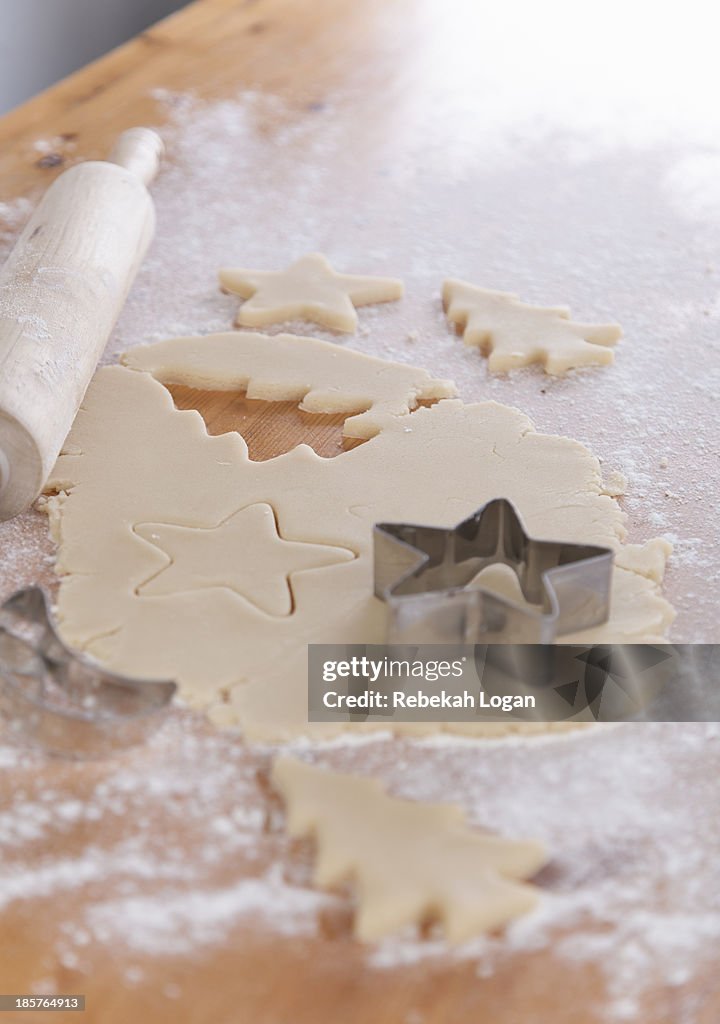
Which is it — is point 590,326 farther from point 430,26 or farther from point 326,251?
point 430,26

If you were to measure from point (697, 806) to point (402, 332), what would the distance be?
32.3 inches

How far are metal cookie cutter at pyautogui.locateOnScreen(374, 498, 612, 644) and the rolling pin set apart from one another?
0.39 m

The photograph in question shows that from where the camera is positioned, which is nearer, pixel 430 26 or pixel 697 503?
pixel 697 503

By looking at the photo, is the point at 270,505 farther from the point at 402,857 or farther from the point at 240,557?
the point at 402,857

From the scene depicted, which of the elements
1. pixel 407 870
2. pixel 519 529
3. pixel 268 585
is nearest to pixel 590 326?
pixel 519 529

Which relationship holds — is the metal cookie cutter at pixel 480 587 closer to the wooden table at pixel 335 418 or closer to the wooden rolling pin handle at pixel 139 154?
the wooden table at pixel 335 418

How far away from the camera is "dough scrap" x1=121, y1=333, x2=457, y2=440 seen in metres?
1.44

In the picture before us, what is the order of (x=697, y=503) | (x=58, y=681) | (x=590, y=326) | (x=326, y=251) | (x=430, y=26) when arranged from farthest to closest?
(x=430, y=26)
(x=326, y=251)
(x=590, y=326)
(x=697, y=503)
(x=58, y=681)

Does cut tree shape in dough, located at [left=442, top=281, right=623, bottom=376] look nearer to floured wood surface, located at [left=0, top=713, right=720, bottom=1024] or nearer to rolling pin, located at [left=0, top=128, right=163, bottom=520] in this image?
rolling pin, located at [left=0, top=128, right=163, bottom=520]

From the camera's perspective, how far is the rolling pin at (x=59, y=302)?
120 centimetres

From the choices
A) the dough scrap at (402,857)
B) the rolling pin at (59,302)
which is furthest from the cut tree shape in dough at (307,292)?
the dough scrap at (402,857)

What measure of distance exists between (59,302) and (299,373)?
0.31m

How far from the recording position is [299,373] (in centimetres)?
148

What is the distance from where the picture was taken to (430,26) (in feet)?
8.05
